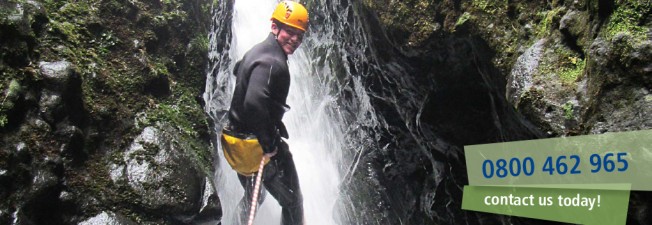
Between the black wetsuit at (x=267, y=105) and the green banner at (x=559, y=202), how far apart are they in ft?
7.51

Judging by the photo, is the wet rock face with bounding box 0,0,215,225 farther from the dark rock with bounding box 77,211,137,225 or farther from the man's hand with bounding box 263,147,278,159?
the man's hand with bounding box 263,147,278,159

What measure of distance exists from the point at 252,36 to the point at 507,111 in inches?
285

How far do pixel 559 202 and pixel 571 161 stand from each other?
0.29m

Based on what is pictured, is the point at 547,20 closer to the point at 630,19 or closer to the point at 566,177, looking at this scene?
the point at 630,19

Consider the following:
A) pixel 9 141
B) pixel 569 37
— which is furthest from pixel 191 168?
pixel 569 37

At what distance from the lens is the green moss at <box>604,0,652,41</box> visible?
2658mm

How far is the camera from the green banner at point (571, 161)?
2.52 metres

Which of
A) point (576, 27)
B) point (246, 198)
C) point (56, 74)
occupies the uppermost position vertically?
point (576, 27)

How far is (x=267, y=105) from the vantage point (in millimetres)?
4809

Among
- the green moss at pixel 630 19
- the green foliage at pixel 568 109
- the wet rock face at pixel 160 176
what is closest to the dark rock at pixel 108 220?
the wet rock face at pixel 160 176

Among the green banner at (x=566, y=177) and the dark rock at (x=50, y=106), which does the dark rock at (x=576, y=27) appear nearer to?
the green banner at (x=566, y=177)

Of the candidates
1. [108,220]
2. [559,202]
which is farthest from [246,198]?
[559,202]

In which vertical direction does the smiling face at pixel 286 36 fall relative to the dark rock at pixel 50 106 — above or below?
above

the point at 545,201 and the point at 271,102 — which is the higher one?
the point at 545,201
